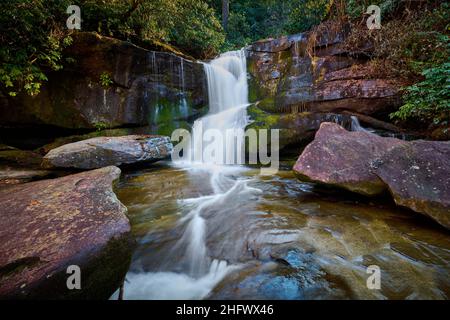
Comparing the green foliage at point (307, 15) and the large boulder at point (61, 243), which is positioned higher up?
the green foliage at point (307, 15)

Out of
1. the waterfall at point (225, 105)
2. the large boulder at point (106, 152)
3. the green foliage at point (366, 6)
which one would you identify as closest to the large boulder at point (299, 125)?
the waterfall at point (225, 105)

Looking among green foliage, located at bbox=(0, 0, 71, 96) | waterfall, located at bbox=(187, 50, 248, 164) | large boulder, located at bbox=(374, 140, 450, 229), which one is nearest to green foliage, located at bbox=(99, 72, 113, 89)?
green foliage, located at bbox=(0, 0, 71, 96)

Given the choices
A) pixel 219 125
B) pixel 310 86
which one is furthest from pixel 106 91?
pixel 310 86

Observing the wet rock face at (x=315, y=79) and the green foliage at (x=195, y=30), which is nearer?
the wet rock face at (x=315, y=79)

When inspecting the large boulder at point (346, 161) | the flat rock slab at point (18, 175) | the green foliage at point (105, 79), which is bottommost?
the flat rock slab at point (18, 175)

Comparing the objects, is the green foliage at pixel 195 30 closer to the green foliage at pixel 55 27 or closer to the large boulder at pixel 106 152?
the green foliage at pixel 55 27

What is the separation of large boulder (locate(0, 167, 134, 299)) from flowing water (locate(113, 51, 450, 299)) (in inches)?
11.4

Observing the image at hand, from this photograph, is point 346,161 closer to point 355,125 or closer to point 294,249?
point 294,249

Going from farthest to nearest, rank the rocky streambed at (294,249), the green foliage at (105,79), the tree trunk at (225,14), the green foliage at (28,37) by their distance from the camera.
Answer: the tree trunk at (225,14), the green foliage at (105,79), the green foliage at (28,37), the rocky streambed at (294,249)

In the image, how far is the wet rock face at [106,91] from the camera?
271 inches

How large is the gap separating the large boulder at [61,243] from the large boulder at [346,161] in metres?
2.58

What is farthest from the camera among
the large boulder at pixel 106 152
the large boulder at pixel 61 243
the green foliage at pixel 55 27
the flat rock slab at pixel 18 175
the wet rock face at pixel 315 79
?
the wet rock face at pixel 315 79

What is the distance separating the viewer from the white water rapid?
210 cm

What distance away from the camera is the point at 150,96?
25.7 ft
